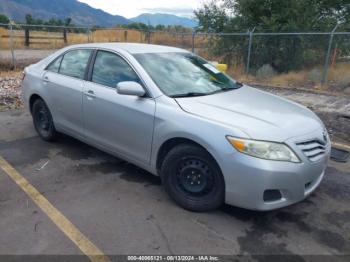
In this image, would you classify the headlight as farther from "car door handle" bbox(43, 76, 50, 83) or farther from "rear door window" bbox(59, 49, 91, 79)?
"car door handle" bbox(43, 76, 50, 83)

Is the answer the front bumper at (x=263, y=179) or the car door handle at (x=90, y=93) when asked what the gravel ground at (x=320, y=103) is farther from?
the car door handle at (x=90, y=93)

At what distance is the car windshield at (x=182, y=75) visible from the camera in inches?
148

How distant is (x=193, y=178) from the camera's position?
11.0 ft

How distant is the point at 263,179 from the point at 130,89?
64.1 inches

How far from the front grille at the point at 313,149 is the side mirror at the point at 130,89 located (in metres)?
1.66

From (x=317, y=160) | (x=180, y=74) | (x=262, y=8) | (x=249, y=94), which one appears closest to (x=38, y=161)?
(x=180, y=74)

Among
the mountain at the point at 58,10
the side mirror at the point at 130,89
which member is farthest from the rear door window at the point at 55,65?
the mountain at the point at 58,10

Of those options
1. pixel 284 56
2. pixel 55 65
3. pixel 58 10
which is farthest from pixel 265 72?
pixel 58 10

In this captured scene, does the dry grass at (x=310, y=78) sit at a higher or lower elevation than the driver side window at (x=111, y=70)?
lower

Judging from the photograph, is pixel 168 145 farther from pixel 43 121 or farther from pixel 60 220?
pixel 43 121

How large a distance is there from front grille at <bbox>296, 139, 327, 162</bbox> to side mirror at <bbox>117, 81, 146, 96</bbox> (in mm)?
1657

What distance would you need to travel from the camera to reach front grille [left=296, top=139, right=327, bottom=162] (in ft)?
10.2

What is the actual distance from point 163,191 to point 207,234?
3.02 ft

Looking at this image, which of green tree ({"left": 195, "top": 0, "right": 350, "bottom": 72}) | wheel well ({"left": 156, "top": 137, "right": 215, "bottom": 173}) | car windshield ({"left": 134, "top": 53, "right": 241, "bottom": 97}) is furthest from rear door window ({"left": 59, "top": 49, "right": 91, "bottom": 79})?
green tree ({"left": 195, "top": 0, "right": 350, "bottom": 72})
